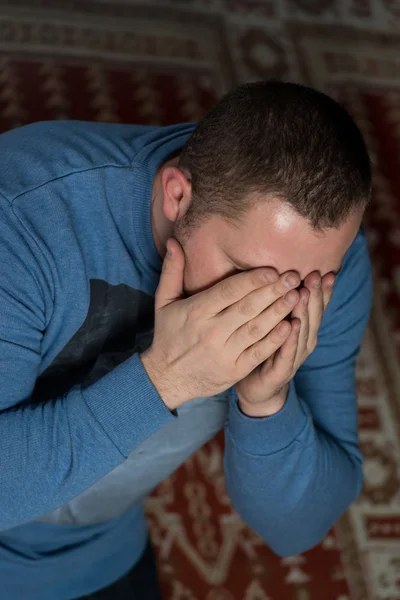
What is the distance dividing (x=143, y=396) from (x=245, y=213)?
0.80ft

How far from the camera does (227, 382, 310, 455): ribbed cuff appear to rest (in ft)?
3.61

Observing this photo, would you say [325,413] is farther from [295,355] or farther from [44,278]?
[44,278]

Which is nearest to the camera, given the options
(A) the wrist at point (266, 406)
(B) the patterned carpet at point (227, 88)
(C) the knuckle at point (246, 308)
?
(C) the knuckle at point (246, 308)

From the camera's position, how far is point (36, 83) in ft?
7.39

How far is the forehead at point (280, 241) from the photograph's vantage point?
36.4 inches

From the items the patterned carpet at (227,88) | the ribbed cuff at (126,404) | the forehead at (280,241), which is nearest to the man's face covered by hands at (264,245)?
the forehead at (280,241)

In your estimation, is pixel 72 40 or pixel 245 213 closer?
pixel 245 213

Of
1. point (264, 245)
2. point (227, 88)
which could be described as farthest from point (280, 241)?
point (227, 88)

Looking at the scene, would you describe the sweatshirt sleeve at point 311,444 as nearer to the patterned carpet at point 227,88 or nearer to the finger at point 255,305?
the finger at point 255,305

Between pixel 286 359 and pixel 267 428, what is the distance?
0.50 ft

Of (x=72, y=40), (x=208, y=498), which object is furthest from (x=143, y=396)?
(x=72, y=40)

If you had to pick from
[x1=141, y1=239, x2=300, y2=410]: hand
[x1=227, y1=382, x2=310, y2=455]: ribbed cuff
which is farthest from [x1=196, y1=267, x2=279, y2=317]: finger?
[x1=227, y1=382, x2=310, y2=455]: ribbed cuff

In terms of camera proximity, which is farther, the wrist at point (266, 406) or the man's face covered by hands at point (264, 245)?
the wrist at point (266, 406)

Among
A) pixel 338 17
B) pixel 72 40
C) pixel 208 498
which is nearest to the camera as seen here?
pixel 208 498
